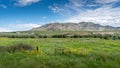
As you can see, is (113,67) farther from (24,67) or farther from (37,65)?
(24,67)

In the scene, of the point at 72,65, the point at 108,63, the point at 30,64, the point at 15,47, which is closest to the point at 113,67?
the point at 108,63

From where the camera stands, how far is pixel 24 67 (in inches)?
443

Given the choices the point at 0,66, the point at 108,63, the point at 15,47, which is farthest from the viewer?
the point at 15,47

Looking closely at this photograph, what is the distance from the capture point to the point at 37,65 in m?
11.3

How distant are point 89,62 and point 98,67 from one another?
1.01 m

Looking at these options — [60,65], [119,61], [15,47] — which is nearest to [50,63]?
[60,65]

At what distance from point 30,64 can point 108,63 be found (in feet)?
15.1

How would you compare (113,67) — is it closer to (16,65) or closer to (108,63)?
(108,63)

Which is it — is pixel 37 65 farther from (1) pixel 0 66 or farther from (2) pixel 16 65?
(1) pixel 0 66

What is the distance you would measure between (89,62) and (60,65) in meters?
1.87

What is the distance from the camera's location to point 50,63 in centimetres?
1204

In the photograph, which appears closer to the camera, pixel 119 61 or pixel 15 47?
pixel 119 61

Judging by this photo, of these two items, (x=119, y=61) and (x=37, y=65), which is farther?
(x=119, y=61)

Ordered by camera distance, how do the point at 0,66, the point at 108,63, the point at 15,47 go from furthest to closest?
the point at 15,47 → the point at 108,63 → the point at 0,66
